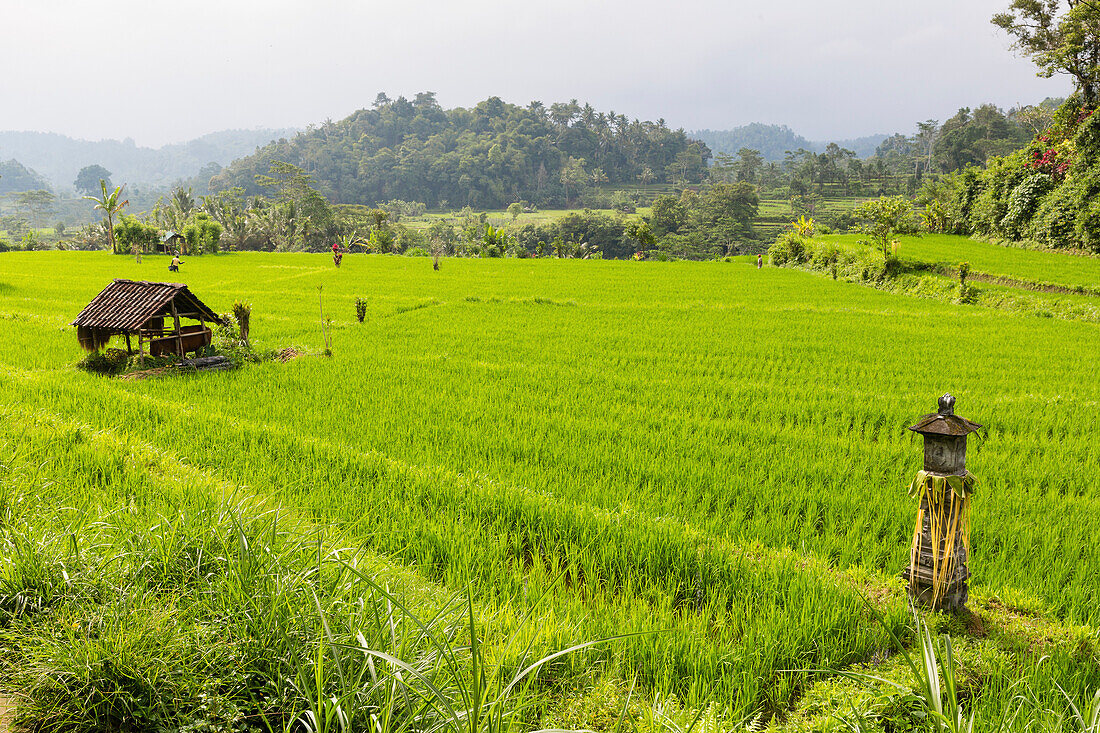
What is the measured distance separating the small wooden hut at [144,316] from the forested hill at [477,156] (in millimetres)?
86815

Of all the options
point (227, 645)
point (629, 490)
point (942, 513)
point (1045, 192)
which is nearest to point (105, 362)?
point (629, 490)

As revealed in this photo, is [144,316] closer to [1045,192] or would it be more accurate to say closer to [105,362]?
[105,362]

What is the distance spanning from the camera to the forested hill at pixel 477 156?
93375mm

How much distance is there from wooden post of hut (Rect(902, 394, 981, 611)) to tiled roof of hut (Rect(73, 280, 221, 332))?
27.8 ft

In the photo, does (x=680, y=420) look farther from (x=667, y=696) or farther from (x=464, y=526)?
(x=667, y=696)

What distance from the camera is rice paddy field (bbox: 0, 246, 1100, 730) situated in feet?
7.69

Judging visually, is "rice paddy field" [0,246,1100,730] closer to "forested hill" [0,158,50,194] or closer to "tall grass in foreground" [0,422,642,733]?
"tall grass in foreground" [0,422,642,733]

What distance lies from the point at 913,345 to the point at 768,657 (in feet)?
32.6

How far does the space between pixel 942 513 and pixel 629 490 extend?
2.04 meters

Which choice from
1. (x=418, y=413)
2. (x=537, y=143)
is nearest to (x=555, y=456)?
(x=418, y=413)

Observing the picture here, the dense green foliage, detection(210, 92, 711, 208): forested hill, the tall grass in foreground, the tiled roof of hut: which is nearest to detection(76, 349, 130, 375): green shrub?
the tiled roof of hut

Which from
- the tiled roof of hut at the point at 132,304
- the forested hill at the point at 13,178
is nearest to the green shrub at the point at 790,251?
the tiled roof of hut at the point at 132,304

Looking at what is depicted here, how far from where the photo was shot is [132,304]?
797 centimetres

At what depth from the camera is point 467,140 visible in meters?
104
